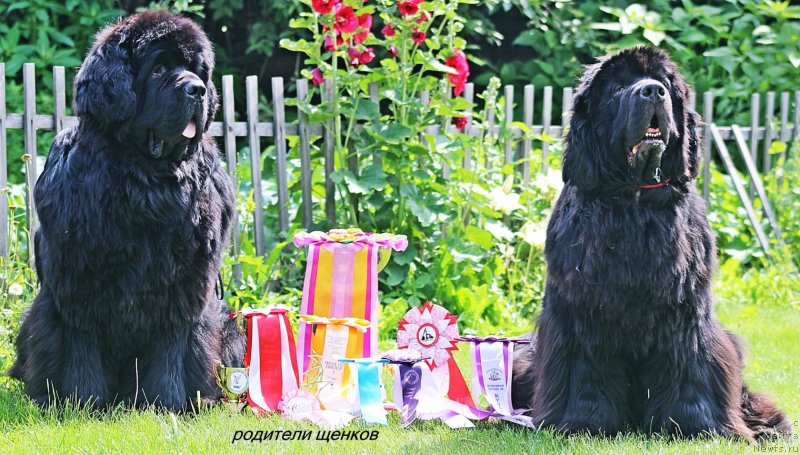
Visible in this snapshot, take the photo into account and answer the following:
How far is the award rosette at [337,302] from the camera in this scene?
377 centimetres

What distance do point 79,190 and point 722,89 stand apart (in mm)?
5931

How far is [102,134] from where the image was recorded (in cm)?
331

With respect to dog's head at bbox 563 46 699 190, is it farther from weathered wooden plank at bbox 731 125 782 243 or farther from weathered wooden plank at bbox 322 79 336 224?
weathered wooden plank at bbox 731 125 782 243

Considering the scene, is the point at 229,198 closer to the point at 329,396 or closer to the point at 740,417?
the point at 329,396

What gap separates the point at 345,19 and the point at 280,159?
2.88ft

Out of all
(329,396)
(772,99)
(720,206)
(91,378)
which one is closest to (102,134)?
(91,378)

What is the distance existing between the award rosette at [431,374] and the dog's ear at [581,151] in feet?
2.71

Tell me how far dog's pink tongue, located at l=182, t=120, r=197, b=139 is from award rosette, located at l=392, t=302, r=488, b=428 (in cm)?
109

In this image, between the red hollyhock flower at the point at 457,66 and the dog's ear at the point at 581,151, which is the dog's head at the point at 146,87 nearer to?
the dog's ear at the point at 581,151

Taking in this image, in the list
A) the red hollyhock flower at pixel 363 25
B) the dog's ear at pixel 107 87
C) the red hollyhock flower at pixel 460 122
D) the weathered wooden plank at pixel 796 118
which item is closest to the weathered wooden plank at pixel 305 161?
the red hollyhock flower at pixel 363 25

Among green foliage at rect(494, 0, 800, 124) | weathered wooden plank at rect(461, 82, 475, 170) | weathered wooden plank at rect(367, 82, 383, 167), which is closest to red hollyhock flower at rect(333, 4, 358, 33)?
weathered wooden plank at rect(367, 82, 383, 167)

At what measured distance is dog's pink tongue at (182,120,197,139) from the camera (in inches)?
129

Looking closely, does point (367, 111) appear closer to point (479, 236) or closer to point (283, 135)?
point (283, 135)

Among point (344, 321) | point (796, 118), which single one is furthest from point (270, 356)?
point (796, 118)
